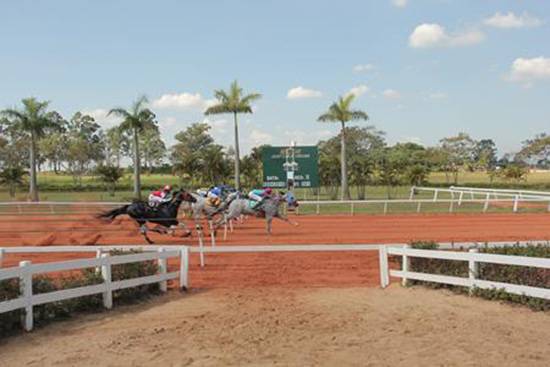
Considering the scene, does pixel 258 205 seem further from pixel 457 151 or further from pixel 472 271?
pixel 457 151

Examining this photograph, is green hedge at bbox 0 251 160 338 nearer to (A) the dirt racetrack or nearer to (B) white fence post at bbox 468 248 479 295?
(A) the dirt racetrack

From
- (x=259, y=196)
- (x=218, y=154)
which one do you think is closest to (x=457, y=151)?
(x=218, y=154)

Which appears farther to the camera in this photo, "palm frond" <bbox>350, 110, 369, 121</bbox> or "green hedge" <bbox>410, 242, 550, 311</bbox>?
"palm frond" <bbox>350, 110, 369, 121</bbox>

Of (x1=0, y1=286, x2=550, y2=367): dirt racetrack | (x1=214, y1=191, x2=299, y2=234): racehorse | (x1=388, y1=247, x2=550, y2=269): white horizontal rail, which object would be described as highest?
(x1=214, y1=191, x2=299, y2=234): racehorse

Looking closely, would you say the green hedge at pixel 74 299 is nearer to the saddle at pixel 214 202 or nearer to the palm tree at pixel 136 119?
the saddle at pixel 214 202

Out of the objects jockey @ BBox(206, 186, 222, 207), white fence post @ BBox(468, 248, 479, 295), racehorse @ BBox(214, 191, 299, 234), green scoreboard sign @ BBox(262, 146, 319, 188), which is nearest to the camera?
white fence post @ BBox(468, 248, 479, 295)

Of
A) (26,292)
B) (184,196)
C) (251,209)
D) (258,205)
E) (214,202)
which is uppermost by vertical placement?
(184,196)

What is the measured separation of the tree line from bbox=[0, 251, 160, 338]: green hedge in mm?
26901

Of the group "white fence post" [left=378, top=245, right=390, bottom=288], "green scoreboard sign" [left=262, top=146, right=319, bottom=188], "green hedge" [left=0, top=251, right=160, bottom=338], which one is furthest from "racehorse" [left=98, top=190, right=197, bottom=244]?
"green scoreboard sign" [left=262, top=146, right=319, bottom=188]

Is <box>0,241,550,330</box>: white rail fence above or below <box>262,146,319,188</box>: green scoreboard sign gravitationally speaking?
below

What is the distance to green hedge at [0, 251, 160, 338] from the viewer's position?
7932 mm

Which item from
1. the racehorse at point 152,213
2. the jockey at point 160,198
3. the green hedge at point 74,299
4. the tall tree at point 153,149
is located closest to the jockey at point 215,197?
the jockey at point 160,198

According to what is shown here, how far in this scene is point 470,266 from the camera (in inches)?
387

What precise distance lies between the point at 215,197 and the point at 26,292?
12525 mm
